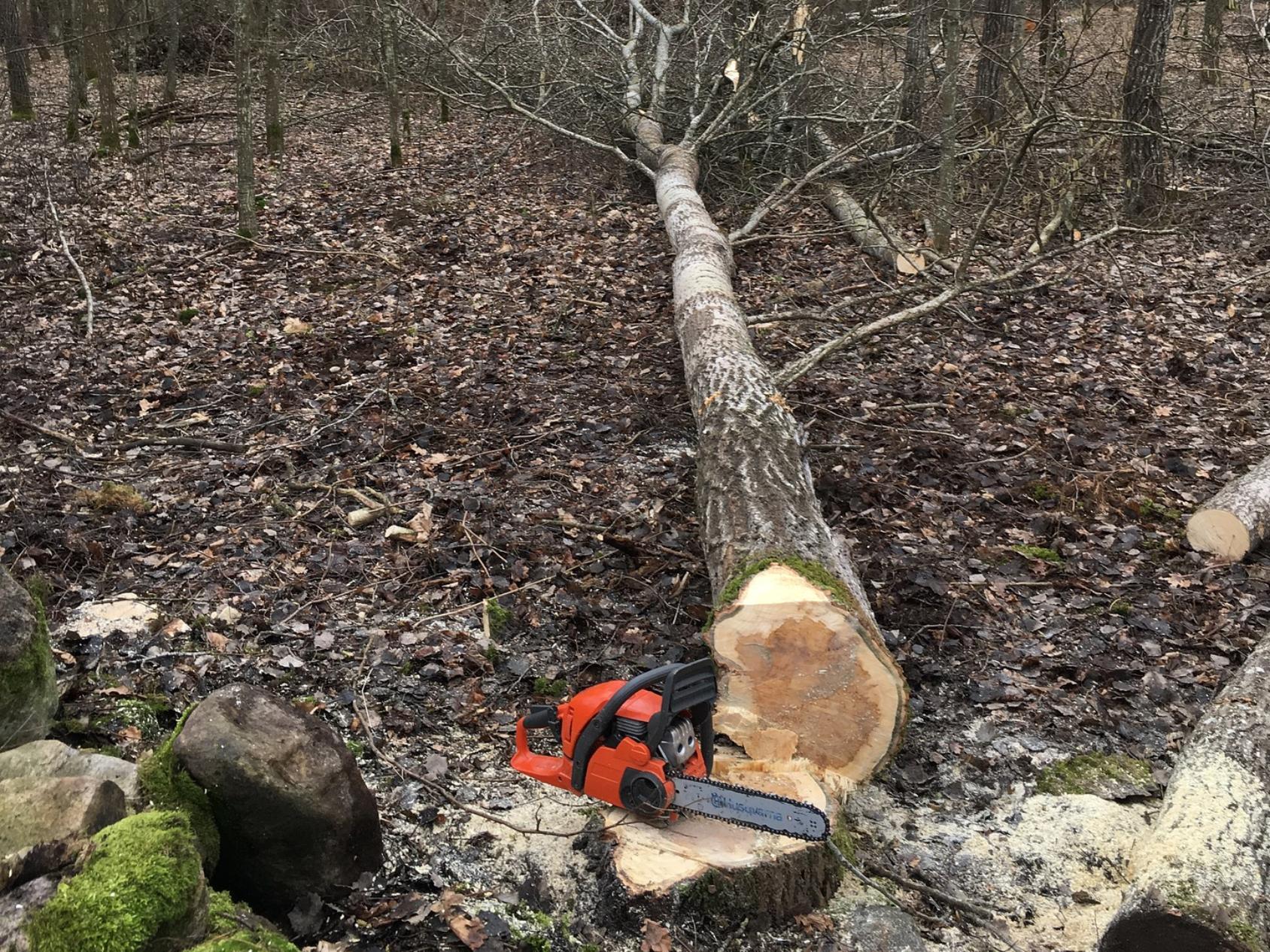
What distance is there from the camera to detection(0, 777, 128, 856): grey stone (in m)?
2.22

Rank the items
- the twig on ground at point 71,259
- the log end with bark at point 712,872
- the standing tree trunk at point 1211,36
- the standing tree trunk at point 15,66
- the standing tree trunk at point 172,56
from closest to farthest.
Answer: the log end with bark at point 712,872 → the twig on ground at point 71,259 → the standing tree trunk at point 1211,36 → the standing tree trunk at point 15,66 → the standing tree trunk at point 172,56

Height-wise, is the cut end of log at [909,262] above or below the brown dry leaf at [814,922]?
above

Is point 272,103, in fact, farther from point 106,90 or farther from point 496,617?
point 496,617

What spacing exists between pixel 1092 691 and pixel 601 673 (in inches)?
82.2

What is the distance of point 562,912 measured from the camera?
2.87m

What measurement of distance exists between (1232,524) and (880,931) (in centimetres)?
315

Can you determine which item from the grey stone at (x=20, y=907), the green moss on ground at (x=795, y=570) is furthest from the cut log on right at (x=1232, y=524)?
the grey stone at (x=20, y=907)

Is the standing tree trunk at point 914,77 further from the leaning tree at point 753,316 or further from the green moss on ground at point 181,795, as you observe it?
the green moss on ground at point 181,795

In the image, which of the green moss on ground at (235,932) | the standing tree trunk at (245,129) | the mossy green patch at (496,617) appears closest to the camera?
the green moss on ground at (235,932)

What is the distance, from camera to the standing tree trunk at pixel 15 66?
13914mm

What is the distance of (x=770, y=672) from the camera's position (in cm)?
→ 360

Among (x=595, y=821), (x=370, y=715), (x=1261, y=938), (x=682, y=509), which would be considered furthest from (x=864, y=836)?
(x=682, y=509)

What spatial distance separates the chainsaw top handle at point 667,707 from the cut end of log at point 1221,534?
3264 millimetres

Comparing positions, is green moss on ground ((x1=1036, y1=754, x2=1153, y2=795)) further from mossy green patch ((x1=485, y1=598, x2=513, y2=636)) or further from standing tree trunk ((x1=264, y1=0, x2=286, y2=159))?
standing tree trunk ((x1=264, y1=0, x2=286, y2=159))
